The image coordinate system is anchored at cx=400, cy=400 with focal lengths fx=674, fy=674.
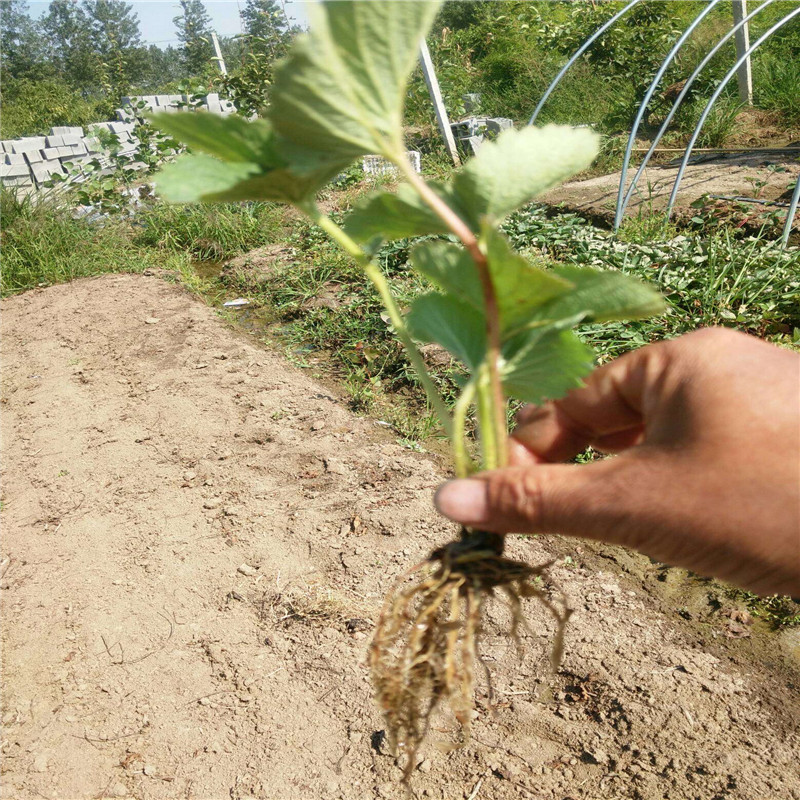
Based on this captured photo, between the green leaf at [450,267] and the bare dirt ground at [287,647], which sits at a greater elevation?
the green leaf at [450,267]

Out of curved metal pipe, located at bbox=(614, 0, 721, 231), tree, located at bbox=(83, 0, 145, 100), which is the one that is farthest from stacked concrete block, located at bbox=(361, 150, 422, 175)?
tree, located at bbox=(83, 0, 145, 100)

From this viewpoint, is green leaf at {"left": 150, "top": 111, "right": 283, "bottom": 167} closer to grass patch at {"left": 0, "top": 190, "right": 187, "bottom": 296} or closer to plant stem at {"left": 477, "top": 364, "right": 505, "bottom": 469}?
plant stem at {"left": 477, "top": 364, "right": 505, "bottom": 469}

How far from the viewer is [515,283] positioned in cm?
73

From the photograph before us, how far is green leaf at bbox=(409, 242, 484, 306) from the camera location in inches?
29.4

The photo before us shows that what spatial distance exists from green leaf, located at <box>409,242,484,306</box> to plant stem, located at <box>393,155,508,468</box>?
0.06 feet

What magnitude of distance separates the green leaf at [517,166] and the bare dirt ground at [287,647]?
1660 millimetres

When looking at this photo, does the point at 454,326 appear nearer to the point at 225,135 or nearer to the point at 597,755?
the point at 225,135

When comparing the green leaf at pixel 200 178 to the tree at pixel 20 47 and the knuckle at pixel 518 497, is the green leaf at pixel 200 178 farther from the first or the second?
the tree at pixel 20 47

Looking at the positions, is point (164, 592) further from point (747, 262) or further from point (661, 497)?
point (747, 262)

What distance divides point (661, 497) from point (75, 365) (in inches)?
164

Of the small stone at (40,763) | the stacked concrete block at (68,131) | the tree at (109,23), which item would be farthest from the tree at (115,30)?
the small stone at (40,763)

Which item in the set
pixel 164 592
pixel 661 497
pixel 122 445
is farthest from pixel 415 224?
pixel 122 445

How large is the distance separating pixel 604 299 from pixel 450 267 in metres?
0.17

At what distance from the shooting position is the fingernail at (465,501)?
83 cm
